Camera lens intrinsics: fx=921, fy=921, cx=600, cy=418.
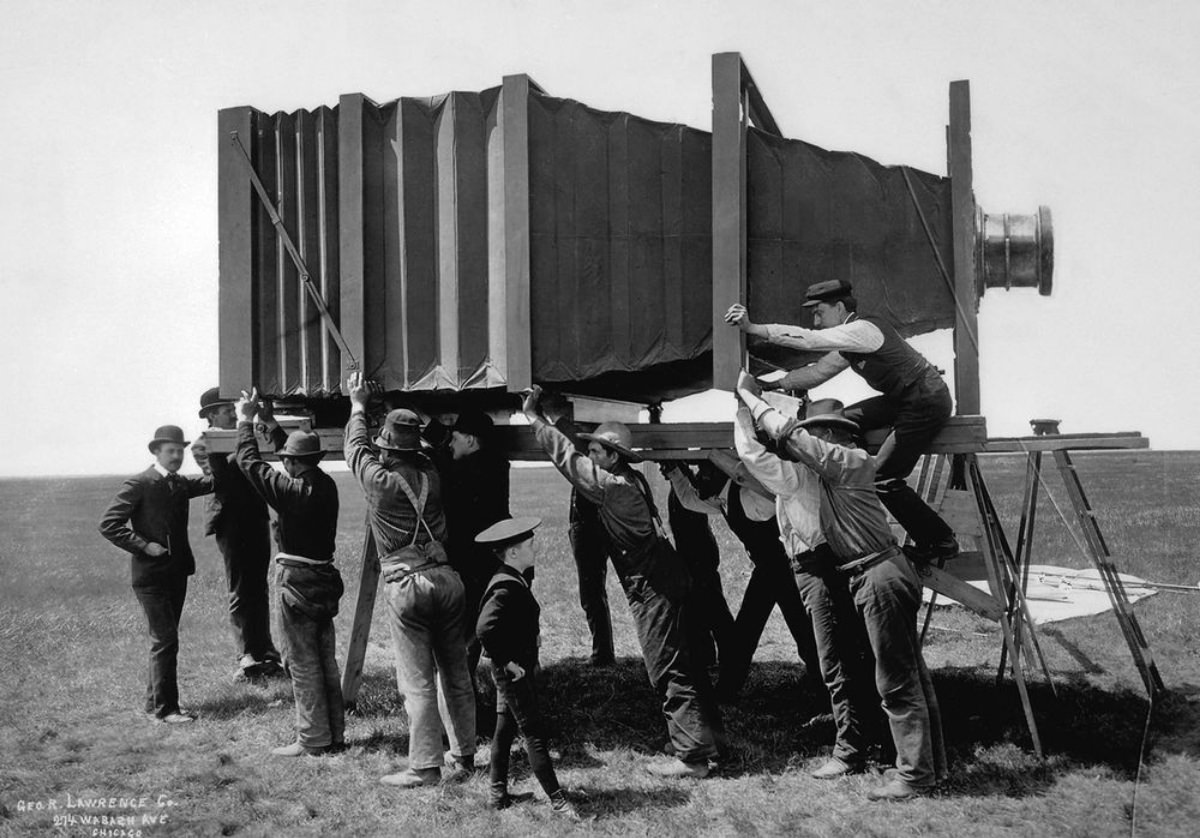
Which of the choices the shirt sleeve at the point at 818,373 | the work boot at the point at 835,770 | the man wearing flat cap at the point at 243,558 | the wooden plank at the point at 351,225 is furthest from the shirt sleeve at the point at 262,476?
the work boot at the point at 835,770

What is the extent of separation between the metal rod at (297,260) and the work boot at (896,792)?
4509 millimetres

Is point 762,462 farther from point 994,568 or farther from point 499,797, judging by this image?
point 499,797

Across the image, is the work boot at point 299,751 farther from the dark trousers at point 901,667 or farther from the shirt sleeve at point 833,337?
the shirt sleeve at point 833,337

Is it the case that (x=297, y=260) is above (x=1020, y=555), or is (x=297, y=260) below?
above

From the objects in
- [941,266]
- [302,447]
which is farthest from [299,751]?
[941,266]

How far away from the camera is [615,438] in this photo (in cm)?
648

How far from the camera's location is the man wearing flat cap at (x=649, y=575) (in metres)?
6.20

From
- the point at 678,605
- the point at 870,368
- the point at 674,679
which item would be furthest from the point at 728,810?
the point at 870,368

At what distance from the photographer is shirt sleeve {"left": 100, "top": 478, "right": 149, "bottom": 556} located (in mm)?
7816

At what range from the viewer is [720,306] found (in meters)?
6.37

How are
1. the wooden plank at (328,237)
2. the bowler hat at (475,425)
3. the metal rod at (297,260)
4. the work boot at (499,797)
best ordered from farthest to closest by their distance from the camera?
the bowler hat at (475,425), the wooden plank at (328,237), the metal rod at (297,260), the work boot at (499,797)

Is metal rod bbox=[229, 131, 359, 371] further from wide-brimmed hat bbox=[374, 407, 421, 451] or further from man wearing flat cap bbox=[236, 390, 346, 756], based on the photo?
man wearing flat cap bbox=[236, 390, 346, 756]

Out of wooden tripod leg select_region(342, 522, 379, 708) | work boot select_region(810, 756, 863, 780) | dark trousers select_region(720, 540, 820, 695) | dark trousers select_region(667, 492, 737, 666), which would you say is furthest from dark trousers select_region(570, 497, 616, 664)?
work boot select_region(810, 756, 863, 780)

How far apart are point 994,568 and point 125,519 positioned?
23.3 feet
